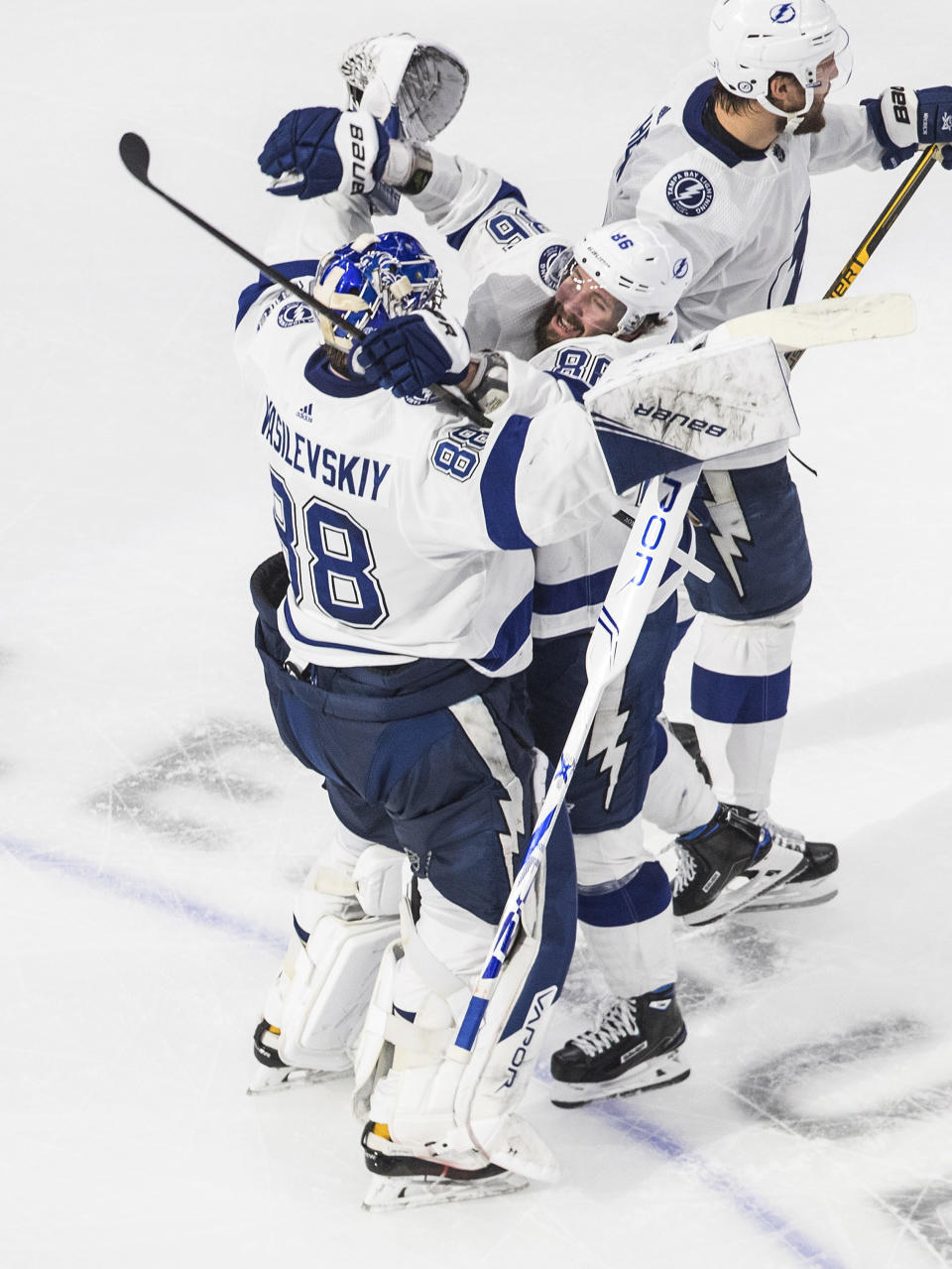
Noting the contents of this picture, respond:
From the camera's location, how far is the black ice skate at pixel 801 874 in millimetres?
3904

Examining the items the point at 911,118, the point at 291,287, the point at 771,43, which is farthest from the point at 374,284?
the point at 911,118

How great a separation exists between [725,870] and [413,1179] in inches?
43.2

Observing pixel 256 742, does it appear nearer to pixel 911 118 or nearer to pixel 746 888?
pixel 746 888

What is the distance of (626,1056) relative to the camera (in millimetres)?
3350

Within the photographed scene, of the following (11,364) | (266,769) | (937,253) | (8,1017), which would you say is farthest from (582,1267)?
(937,253)

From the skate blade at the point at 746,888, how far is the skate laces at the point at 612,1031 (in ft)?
1.70

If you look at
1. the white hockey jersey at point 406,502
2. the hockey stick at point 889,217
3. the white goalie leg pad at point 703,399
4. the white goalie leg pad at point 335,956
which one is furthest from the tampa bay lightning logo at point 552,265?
the white goalie leg pad at point 335,956

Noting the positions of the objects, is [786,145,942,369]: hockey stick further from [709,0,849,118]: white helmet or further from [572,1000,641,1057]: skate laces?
[572,1000,641,1057]: skate laces

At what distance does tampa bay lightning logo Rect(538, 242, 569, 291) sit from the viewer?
3.17 meters

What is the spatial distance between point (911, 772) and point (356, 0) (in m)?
4.70

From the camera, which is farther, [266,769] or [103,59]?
[103,59]

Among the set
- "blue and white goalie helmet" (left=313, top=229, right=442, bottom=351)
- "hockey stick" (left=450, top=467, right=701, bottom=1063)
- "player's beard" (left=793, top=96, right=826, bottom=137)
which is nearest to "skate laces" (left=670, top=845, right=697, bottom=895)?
"hockey stick" (left=450, top=467, right=701, bottom=1063)

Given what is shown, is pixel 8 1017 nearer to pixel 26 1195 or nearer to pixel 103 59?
pixel 26 1195

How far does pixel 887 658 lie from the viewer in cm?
474
